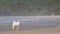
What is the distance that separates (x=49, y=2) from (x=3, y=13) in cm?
304

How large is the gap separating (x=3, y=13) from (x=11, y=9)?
2.35 feet

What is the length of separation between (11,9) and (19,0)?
87cm

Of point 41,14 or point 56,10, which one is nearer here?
point 41,14

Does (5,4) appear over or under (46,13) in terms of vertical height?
over

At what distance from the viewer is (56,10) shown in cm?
998

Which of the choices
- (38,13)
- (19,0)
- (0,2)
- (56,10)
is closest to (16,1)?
(19,0)

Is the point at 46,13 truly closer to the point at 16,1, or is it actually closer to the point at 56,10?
the point at 56,10

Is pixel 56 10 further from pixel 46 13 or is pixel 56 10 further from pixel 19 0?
pixel 19 0

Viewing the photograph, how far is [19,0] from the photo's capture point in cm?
1017

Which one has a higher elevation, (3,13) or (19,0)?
(19,0)

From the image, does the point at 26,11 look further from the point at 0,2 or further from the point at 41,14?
the point at 0,2

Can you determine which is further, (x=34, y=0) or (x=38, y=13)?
(x=34, y=0)

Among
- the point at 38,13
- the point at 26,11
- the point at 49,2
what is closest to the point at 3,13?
the point at 26,11

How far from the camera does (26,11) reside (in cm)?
962
